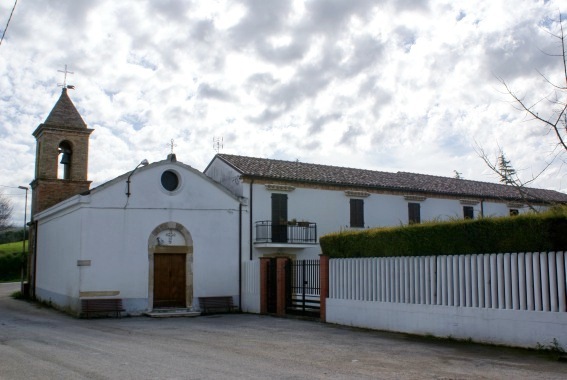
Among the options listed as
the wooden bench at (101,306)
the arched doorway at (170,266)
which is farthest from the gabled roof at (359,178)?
the wooden bench at (101,306)

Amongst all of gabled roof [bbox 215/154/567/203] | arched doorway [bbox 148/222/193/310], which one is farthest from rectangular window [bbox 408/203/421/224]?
arched doorway [bbox 148/222/193/310]

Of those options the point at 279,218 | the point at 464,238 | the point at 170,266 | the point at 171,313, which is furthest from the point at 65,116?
the point at 464,238

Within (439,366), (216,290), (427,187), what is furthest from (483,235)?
(427,187)

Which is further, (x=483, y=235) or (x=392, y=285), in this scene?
(x=392, y=285)

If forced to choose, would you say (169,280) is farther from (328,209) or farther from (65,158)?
(65,158)

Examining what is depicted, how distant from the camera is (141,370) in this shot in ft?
28.7

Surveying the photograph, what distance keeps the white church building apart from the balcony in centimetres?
4

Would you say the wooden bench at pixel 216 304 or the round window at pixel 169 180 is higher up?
the round window at pixel 169 180

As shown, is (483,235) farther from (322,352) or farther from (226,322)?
(226,322)

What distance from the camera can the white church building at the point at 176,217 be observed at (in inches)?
794

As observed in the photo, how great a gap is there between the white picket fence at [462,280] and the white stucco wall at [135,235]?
676cm

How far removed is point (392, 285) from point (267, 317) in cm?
596

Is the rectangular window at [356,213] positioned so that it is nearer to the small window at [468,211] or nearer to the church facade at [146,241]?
the church facade at [146,241]

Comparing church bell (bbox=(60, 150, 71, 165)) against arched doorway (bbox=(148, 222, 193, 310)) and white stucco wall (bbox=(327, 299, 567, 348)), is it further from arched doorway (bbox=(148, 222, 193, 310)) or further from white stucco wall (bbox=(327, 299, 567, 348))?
white stucco wall (bbox=(327, 299, 567, 348))
